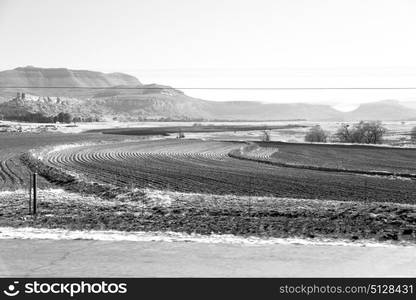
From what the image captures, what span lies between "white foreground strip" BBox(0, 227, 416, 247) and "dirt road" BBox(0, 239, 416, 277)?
0.34 m

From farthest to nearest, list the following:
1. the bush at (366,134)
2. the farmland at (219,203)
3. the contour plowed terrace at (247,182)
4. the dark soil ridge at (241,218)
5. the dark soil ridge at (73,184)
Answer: the bush at (366,134)
the contour plowed terrace at (247,182)
the dark soil ridge at (73,184)
the farmland at (219,203)
the dark soil ridge at (241,218)

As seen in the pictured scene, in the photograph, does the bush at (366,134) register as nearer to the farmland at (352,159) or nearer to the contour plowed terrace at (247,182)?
the farmland at (352,159)

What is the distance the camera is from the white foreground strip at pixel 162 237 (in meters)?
13.4

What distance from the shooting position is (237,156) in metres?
62.2

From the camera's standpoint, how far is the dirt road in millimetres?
10695

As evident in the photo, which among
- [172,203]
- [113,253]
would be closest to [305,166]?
[172,203]

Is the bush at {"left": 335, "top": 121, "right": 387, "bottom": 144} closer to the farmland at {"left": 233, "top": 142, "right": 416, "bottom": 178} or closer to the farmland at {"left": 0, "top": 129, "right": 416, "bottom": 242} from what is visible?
the farmland at {"left": 233, "top": 142, "right": 416, "bottom": 178}

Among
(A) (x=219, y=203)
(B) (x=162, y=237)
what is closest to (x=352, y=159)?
(A) (x=219, y=203)

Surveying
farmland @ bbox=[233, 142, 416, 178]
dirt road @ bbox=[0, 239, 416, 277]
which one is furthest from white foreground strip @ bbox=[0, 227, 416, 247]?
farmland @ bbox=[233, 142, 416, 178]

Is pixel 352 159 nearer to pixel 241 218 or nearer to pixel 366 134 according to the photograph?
pixel 241 218

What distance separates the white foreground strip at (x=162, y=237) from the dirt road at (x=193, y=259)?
34 centimetres

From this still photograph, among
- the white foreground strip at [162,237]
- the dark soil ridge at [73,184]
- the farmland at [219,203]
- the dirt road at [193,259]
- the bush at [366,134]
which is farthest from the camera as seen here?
the bush at [366,134]

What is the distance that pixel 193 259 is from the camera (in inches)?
460

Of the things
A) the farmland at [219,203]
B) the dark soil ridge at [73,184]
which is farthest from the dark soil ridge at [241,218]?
the dark soil ridge at [73,184]
